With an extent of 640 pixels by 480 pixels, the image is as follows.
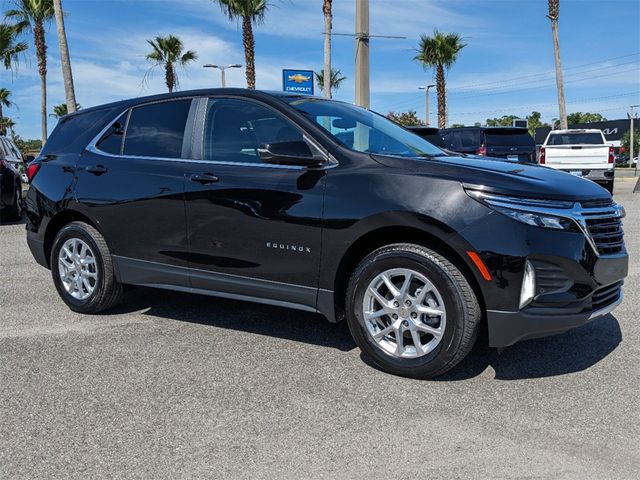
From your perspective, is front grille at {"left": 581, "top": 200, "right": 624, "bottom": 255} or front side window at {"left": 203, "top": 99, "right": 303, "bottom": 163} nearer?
front grille at {"left": 581, "top": 200, "right": 624, "bottom": 255}

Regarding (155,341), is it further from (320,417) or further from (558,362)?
(558,362)

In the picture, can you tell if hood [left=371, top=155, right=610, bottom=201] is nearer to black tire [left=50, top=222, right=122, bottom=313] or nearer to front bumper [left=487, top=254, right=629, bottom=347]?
front bumper [left=487, top=254, right=629, bottom=347]

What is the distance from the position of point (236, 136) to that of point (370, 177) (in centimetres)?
116

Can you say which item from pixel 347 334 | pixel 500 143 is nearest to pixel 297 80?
pixel 500 143

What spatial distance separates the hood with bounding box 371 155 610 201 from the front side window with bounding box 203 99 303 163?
745 millimetres

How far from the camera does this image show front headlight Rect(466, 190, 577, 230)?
11.2 ft

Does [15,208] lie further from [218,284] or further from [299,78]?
[218,284]

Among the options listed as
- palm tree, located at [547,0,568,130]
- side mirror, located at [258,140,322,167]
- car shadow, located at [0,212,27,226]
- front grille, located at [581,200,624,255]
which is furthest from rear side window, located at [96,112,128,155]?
palm tree, located at [547,0,568,130]

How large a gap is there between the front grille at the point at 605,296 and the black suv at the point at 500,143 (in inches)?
460

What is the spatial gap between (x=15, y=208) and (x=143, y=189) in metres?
8.50

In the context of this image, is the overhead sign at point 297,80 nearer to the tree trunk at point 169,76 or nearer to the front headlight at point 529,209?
the front headlight at point 529,209

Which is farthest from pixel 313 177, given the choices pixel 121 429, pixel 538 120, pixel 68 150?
pixel 538 120

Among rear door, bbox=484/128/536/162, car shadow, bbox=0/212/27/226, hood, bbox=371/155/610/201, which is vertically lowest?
car shadow, bbox=0/212/27/226

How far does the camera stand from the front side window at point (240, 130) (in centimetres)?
431
